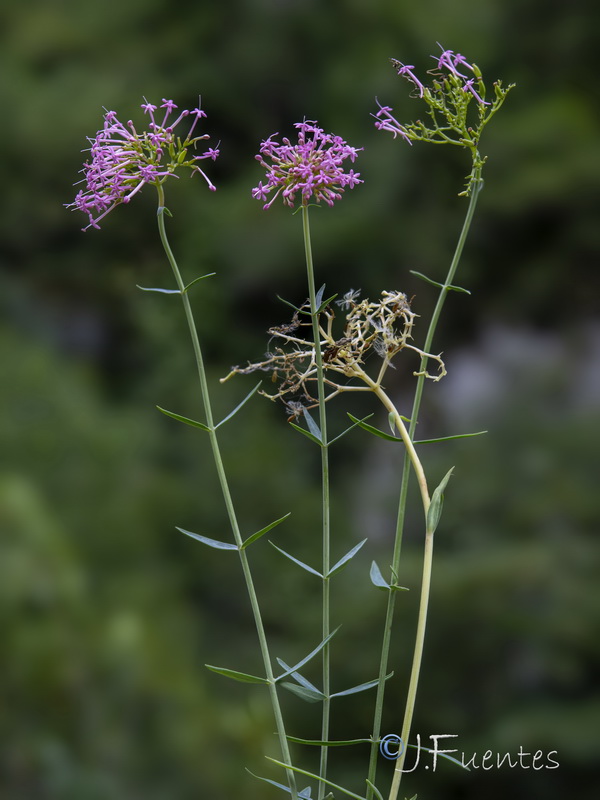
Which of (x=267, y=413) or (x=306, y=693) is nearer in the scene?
(x=306, y=693)

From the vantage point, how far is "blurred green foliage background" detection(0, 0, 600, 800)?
1436mm

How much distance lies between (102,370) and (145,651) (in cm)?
85

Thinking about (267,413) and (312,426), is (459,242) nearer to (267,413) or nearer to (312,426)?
(312,426)

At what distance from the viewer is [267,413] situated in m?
2.08

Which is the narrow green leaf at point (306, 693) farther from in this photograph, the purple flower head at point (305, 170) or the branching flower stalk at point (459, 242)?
the purple flower head at point (305, 170)

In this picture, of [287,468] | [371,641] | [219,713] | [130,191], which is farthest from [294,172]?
[287,468]

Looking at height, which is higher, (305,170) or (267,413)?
(305,170)

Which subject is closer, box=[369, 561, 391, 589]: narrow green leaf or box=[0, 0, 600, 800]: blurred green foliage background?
box=[369, 561, 391, 589]: narrow green leaf

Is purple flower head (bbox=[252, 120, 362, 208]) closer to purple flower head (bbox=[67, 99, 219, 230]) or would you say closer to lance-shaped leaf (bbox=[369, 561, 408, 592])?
purple flower head (bbox=[67, 99, 219, 230])

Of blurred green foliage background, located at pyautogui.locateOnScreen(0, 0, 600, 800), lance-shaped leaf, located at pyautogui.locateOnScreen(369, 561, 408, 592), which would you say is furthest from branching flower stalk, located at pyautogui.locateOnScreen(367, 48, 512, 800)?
blurred green foliage background, located at pyautogui.locateOnScreen(0, 0, 600, 800)

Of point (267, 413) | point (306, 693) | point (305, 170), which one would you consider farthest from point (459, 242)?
point (267, 413)

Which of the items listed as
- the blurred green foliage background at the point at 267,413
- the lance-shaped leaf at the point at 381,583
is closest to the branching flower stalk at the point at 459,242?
the lance-shaped leaf at the point at 381,583

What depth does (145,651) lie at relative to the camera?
1486 millimetres

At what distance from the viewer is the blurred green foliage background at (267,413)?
144 cm
